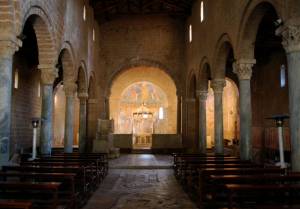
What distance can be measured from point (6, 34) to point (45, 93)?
495 cm

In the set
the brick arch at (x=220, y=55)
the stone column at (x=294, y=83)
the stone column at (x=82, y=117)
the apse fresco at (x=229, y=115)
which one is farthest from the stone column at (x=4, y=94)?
the apse fresco at (x=229, y=115)

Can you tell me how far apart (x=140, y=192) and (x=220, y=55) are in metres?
7.91

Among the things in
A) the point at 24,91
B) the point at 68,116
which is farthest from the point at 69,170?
the point at 24,91

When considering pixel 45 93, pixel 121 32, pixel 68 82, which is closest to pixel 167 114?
pixel 121 32

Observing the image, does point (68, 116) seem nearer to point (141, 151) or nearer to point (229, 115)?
point (141, 151)

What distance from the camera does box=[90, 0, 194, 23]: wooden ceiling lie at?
859 inches

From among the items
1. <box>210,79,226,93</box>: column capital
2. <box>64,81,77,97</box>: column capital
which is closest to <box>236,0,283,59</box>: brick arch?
<box>210,79,226,93</box>: column capital

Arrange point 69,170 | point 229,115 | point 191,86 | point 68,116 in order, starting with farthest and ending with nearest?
point 229,115, point 191,86, point 68,116, point 69,170

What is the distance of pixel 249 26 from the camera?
11.1 m

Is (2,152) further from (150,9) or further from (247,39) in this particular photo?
(150,9)

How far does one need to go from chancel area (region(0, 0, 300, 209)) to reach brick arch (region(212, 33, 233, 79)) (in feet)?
0.16

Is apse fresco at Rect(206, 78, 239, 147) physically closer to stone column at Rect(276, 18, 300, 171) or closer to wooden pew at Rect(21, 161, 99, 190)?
wooden pew at Rect(21, 161, 99, 190)

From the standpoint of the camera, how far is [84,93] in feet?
65.9

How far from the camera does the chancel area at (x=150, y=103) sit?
Result: 7562 mm
